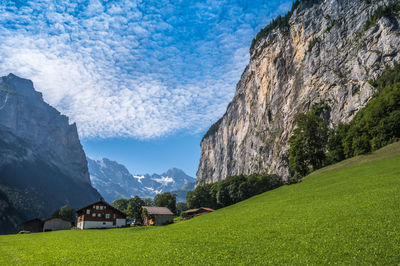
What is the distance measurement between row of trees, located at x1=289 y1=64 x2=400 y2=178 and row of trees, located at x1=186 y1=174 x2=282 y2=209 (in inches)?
1495

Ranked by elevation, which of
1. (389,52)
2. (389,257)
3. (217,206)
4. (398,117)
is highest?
(389,52)

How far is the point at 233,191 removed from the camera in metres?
125

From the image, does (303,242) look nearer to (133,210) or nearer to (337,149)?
(337,149)

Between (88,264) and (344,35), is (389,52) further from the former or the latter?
(88,264)

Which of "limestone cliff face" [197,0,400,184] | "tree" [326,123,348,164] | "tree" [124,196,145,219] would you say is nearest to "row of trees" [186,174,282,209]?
"limestone cliff face" [197,0,400,184]

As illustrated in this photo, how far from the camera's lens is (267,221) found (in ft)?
96.1

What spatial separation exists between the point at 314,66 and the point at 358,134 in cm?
7281

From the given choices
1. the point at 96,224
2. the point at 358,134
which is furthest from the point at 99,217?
the point at 358,134

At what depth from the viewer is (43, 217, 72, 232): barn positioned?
306 ft

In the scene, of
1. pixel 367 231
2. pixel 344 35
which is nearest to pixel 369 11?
pixel 344 35

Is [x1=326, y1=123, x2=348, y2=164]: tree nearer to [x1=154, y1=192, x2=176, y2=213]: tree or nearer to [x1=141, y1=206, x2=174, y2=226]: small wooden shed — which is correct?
[x1=141, y1=206, x2=174, y2=226]: small wooden shed

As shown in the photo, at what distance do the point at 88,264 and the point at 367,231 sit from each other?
20184mm

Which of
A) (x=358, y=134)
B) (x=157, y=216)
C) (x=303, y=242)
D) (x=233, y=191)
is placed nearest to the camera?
(x=303, y=242)

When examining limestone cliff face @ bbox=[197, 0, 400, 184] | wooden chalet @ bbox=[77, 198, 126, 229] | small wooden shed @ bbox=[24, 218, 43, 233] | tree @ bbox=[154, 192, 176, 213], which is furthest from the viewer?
tree @ bbox=[154, 192, 176, 213]
